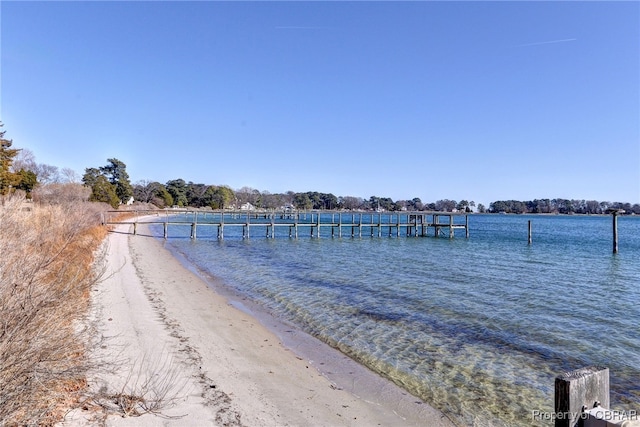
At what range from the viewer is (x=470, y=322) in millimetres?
9875

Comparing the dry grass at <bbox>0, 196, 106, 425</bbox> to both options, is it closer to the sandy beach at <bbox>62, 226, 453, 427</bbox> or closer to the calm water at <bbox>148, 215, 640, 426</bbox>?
the sandy beach at <bbox>62, 226, 453, 427</bbox>

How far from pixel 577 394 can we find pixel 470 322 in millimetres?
8480

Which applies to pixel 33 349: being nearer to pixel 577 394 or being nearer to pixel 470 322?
pixel 577 394

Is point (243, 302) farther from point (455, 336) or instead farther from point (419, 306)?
point (455, 336)

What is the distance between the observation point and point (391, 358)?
7.26 meters

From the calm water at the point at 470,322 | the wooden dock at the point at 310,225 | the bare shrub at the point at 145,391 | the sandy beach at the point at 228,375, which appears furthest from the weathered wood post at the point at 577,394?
the wooden dock at the point at 310,225

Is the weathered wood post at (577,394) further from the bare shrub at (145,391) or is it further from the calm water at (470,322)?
the bare shrub at (145,391)

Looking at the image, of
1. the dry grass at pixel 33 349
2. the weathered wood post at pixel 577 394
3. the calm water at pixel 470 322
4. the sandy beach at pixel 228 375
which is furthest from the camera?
the calm water at pixel 470 322

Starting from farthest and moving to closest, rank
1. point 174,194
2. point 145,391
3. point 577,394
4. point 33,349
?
1. point 174,194
2. point 145,391
3. point 33,349
4. point 577,394

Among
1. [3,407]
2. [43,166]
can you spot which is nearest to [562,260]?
[3,407]

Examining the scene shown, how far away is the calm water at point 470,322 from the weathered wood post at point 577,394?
3.49 metres

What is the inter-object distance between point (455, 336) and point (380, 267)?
1110 cm

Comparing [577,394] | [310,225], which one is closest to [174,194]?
[310,225]

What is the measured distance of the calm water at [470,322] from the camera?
611 centimetres
